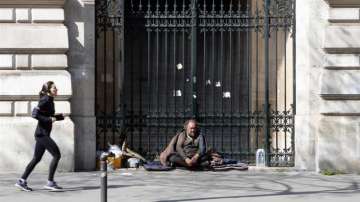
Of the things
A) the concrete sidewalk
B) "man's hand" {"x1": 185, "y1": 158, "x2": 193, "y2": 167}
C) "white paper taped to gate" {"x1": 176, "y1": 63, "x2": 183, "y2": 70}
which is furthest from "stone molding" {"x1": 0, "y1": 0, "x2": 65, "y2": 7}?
"man's hand" {"x1": 185, "y1": 158, "x2": 193, "y2": 167}

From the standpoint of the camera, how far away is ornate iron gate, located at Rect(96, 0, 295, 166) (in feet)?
50.7

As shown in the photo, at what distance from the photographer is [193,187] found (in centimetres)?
1274

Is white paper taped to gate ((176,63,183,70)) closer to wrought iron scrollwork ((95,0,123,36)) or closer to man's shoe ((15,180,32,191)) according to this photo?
wrought iron scrollwork ((95,0,123,36))

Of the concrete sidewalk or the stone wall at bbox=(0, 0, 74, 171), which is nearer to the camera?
the concrete sidewalk

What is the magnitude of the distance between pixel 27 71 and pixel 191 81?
3.40m

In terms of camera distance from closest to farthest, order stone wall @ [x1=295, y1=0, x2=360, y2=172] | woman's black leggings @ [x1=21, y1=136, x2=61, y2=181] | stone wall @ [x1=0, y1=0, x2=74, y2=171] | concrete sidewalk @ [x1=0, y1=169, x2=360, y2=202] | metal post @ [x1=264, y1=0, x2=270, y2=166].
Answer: concrete sidewalk @ [x1=0, y1=169, x2=360, y2=202]
woman's black leggings @ [x1=21, y1=136, x2=61, y2=181]
stone wall @ [x1=0, y1=0, x2=74, y2=171]
stone wall @ [x1=295, y1=0, x2=360, y2=172]
metal post @ [x1=264, y1=0, x2=270, y2=166]

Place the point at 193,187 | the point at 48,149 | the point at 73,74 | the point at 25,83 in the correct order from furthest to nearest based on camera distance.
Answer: the point at 73,74 < the point at 25,83 < the point at 193,187 < the point at 48,149

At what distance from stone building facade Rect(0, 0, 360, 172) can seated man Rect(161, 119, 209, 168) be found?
1649mm

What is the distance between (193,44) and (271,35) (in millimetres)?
1703

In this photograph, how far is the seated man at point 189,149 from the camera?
14875mm

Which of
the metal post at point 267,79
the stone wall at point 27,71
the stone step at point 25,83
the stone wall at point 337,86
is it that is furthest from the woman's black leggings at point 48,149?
the stone wall at point 337,86

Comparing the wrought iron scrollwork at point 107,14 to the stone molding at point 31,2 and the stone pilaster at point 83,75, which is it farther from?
the stone molding at point 31,2

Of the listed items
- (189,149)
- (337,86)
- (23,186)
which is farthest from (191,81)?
(23,186)

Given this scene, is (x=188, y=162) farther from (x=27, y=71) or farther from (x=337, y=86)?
(x=27, y=71)
